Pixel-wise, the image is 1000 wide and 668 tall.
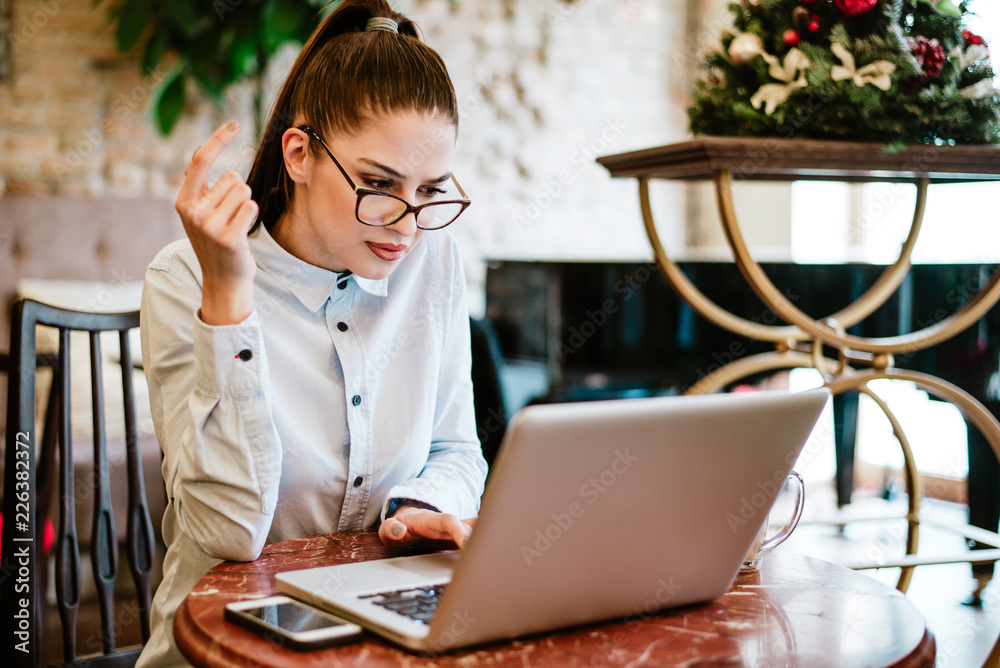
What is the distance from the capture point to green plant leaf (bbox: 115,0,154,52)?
344 centimetres

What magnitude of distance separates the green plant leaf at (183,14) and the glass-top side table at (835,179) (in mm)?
2172

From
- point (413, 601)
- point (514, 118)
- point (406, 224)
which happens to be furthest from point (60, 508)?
point (514, 118)

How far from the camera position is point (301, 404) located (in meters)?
1.17

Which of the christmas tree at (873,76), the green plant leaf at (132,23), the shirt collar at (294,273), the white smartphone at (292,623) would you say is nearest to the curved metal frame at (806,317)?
the christmas tree at (873,76)

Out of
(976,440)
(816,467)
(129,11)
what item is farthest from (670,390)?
(129,11)

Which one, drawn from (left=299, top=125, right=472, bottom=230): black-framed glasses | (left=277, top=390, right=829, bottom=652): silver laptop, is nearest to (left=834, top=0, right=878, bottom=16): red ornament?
(left=299, top=125, right=472, bottom=230): black-framed glasses

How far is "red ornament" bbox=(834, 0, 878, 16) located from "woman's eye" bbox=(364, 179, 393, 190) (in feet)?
3.22

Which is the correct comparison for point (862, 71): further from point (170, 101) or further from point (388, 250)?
point (170, 101)

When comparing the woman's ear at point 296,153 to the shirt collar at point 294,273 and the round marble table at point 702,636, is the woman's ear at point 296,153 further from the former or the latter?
the round marble table at point 702,636

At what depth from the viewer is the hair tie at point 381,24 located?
1236 mm

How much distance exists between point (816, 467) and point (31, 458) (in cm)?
418

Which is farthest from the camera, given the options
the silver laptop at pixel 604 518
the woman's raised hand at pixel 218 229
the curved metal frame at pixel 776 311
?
the curved metal frame at pixel 776 311

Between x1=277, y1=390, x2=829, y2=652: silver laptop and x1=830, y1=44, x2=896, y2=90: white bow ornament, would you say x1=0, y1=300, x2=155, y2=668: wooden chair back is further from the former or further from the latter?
x1=830, y1=44, x2=896, y2=90: white bow ornament

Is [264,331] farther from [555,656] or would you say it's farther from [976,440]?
[976,440]
